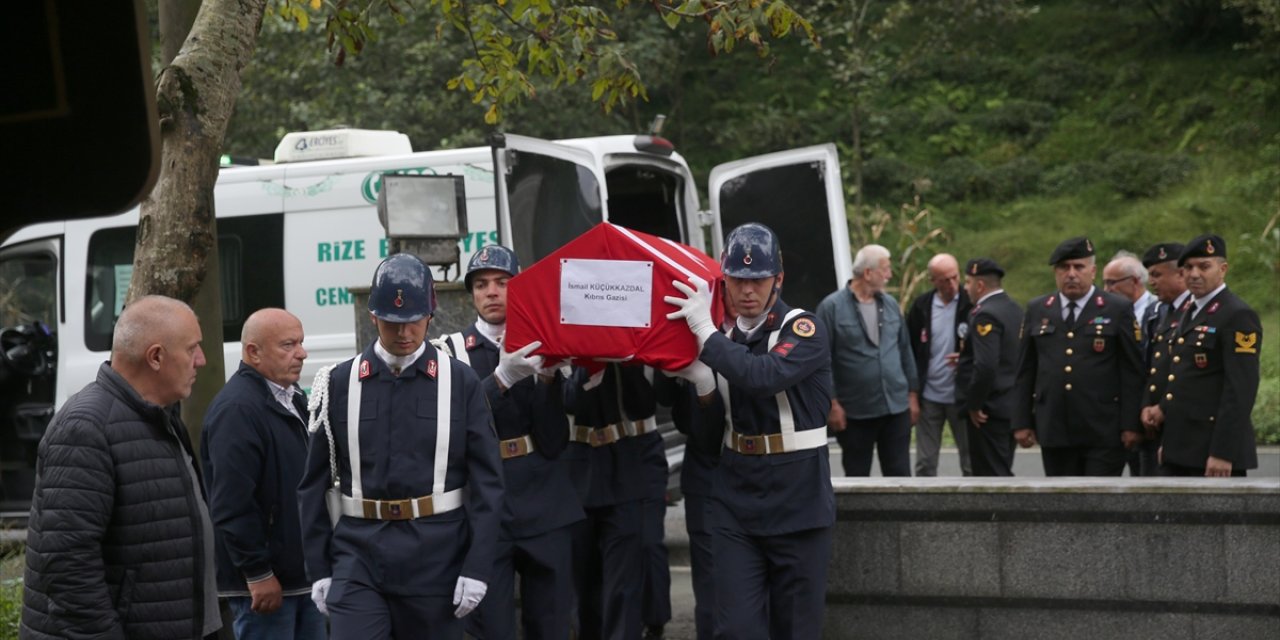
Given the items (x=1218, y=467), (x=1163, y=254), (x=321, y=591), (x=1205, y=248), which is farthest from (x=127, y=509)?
(x=1163, y=254)

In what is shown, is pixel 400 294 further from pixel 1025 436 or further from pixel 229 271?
pixel 229 271

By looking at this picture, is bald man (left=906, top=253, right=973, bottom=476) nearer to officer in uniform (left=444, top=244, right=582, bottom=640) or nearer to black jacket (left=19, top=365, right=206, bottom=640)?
officer in uniform (left=444, top=244, right=582, bottom=640)

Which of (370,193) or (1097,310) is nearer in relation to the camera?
(1097,310)

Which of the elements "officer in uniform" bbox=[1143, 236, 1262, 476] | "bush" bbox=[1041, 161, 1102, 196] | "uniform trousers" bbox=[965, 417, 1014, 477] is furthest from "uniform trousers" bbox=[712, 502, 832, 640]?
"bush" bbox=[1041, 161, 1102, 196]

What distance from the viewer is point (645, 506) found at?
7.12 meters

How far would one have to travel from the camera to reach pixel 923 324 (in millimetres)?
10672

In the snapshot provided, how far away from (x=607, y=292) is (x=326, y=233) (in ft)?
17.9

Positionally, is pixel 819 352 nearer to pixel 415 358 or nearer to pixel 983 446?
pixel 415 358

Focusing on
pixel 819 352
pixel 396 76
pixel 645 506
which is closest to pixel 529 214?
pixel 645 506

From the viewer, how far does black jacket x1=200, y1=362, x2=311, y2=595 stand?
560 centimetres

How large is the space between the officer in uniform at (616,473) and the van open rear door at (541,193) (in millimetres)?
2387

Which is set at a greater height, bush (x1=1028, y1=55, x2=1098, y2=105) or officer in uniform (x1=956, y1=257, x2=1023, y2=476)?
bush (x1=1028, y1=55, x2=1098, y2=105)

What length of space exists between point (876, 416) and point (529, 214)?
2530 millimetres

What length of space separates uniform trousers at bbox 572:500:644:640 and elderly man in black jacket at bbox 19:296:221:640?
243 cm
